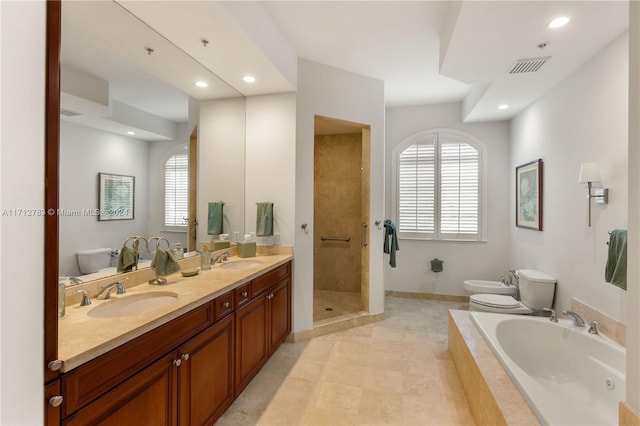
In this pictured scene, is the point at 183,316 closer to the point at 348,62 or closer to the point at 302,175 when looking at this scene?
the point at 302,175

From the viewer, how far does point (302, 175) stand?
3.06 metres

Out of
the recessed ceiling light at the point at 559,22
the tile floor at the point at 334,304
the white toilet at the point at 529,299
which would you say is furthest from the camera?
the tile floor at the point at 334,304

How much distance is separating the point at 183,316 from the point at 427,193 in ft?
12.4

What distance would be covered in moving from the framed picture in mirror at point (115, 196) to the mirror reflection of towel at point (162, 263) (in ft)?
0.97

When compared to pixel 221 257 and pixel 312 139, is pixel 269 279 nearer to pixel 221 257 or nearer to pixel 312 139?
pixel 221 257

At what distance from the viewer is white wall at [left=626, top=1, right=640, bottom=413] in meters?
0.95

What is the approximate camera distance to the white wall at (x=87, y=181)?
1.50 metres

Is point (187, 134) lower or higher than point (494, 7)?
lower

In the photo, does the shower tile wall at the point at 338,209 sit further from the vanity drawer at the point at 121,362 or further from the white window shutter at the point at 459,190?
the vanity drawer at the point at 121,362

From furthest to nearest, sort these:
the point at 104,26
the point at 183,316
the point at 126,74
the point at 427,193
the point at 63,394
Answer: the point at 427,193 < the point at 126,74 < the point at 104,26 < the point at 183,316 < the point at 63,394

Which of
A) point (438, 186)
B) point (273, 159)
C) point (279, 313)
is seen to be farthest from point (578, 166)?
point (279, 313)

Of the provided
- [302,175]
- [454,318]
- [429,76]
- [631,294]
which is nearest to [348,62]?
[429,76]

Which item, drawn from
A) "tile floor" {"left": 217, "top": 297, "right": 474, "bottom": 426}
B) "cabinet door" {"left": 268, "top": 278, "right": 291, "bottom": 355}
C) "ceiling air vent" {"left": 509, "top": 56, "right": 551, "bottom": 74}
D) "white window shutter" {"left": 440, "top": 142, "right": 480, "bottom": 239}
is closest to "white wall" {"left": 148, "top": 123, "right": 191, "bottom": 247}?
"cabinet door" {"left": 268, "top": 278, "right": 291, "bottom": 355}

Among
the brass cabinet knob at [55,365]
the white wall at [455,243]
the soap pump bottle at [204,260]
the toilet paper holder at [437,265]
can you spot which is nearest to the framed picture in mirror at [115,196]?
the soap pump bottle at [204,260]
